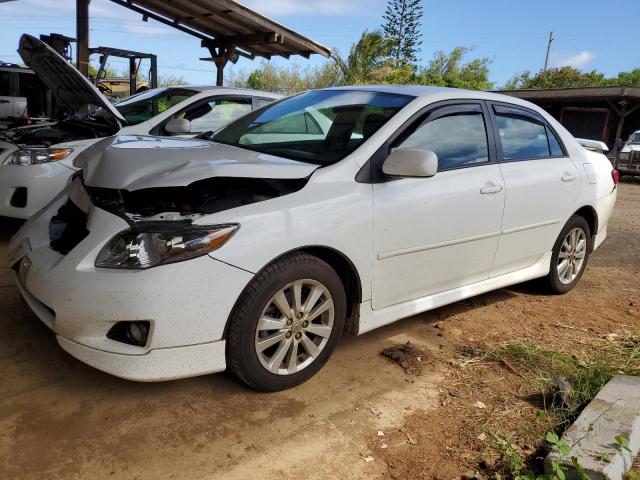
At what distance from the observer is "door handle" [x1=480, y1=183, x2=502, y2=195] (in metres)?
3.56

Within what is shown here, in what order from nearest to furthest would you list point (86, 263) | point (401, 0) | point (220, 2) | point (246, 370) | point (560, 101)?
point (86, 263) < point (246, 370) < point (220, 2) < point (560, 101) < point (401, 0)

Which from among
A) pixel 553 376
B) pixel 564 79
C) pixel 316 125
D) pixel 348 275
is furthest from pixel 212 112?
pixel 564 79

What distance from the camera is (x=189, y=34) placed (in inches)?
443

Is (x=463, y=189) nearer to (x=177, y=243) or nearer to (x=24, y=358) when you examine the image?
(x=177, y=243)

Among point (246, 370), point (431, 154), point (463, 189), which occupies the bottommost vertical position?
point (246, 370)

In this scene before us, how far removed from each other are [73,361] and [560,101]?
22.9 meters

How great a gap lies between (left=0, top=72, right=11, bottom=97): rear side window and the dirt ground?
10566 millimetres

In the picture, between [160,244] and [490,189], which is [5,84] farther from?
[490,189]

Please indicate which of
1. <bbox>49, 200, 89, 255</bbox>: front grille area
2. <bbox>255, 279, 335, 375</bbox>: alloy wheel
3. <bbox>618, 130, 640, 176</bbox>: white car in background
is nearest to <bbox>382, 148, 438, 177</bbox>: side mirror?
<bbox>255, 279, 335, 375</bbox>: alloy wheel

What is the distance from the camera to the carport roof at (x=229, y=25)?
9.23 m

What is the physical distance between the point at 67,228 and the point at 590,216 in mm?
4164

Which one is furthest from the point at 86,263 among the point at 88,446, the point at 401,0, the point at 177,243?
the point at 401,0

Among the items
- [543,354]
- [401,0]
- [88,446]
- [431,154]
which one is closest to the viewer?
[88,446]

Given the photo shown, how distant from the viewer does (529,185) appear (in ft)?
12.9
